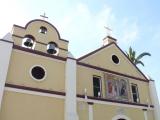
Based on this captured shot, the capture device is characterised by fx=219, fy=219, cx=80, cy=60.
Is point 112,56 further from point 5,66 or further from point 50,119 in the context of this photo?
point 5,66

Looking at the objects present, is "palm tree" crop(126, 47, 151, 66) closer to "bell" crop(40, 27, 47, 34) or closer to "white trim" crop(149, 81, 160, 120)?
"white trim" crop(149, 81, 160, 120)

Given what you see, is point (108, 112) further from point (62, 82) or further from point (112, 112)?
point (62, 82)

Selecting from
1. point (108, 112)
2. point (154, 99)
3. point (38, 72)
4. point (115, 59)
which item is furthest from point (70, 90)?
point (154, 99)

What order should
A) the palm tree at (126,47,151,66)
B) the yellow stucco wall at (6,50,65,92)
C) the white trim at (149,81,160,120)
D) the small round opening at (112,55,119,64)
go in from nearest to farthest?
the yellow stucco wall at (6,50,65,92) → the white trim at (149,81,160,120) → the small round opening at (112,55,119,64) → the palm tree at (126,47,151,66)

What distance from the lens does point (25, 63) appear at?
14.4 metres

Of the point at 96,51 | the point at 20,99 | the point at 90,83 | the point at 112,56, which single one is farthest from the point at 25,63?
the point at 112,56

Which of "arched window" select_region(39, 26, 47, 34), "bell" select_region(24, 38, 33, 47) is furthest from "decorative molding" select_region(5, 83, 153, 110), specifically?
"arched window" select_region(39, 26, 47, 34)

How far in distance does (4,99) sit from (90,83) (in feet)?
21.6

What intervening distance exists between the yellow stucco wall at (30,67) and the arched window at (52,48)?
3.06 ft

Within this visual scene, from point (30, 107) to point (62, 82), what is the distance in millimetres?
2977

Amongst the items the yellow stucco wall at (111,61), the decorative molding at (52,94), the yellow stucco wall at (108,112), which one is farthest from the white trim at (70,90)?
the yellow stucco wall at (111,61)

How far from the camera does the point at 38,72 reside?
49.0 ft

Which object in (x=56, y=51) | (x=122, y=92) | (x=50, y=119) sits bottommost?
(x=50, y=119)

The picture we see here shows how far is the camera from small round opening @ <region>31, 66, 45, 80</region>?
48.0 ft
